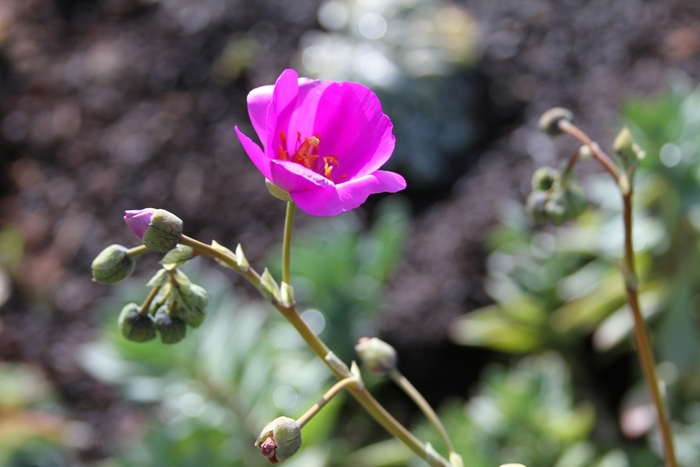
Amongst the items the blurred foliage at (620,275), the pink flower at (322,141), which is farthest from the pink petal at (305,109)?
the blurred foliage at (620,275)

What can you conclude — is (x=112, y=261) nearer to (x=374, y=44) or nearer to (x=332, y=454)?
(x=332, y=454)

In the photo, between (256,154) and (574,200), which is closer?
(256,154)

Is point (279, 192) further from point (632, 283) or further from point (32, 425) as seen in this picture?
point (32, 425)

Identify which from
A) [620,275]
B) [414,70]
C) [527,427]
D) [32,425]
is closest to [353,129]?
[527,427]

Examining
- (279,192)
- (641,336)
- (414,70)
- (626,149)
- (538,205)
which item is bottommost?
(414,70)

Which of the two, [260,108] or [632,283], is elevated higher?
[260,108]

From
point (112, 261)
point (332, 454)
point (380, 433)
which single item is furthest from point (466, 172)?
point (112, 261)

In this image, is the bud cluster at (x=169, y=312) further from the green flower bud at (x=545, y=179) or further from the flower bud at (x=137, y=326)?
the green flower bud at (x=545, y=179)
